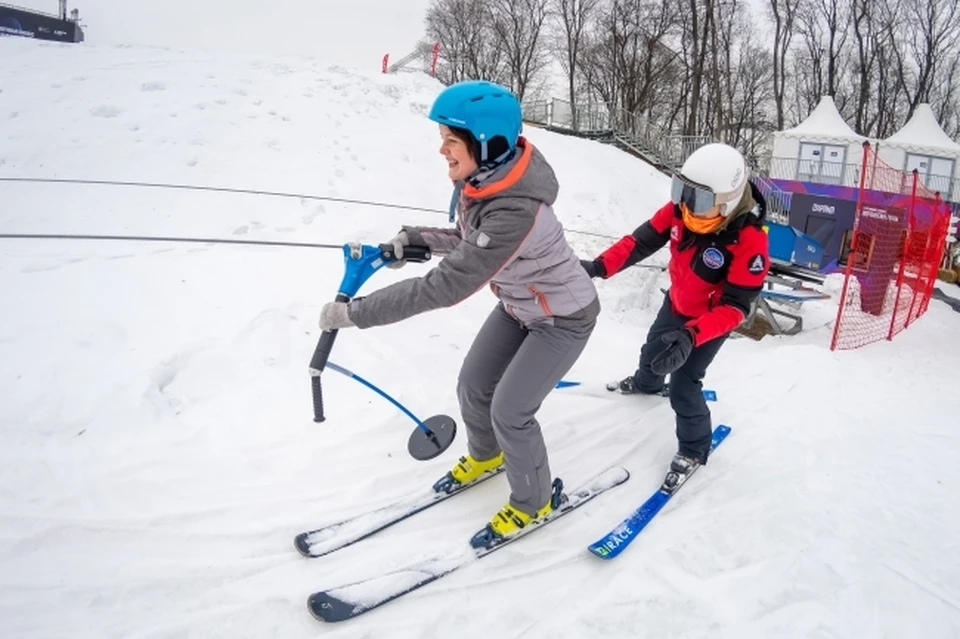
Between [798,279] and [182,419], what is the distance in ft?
26.5

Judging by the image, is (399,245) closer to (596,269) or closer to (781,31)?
(596,269)

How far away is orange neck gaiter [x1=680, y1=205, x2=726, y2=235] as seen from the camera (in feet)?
10.5

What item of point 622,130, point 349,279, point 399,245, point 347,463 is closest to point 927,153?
point 622,130

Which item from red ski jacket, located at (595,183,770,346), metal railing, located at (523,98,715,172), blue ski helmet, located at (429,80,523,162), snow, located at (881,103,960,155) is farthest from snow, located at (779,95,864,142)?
blue ski helmet, located at (429,80,523,162)

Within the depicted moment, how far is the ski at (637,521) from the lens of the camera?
108 inches

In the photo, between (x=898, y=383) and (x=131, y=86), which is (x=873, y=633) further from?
(x=131, y=86)

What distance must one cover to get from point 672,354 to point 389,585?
1695 mm

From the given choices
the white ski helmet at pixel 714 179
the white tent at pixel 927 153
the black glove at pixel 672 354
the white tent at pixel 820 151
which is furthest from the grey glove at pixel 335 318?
the white tent at pixel 927 153

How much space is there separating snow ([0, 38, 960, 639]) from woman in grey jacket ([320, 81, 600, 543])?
1.09ft

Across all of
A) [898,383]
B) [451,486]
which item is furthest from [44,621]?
[898,383]

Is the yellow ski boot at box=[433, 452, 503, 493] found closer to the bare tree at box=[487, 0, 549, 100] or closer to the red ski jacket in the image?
the red ski jacket

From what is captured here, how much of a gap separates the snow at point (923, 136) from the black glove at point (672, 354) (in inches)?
998

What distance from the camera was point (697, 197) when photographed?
3.15 m

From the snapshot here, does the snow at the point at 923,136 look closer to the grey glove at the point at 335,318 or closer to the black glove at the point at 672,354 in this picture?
the black glove at the point at 672,354
